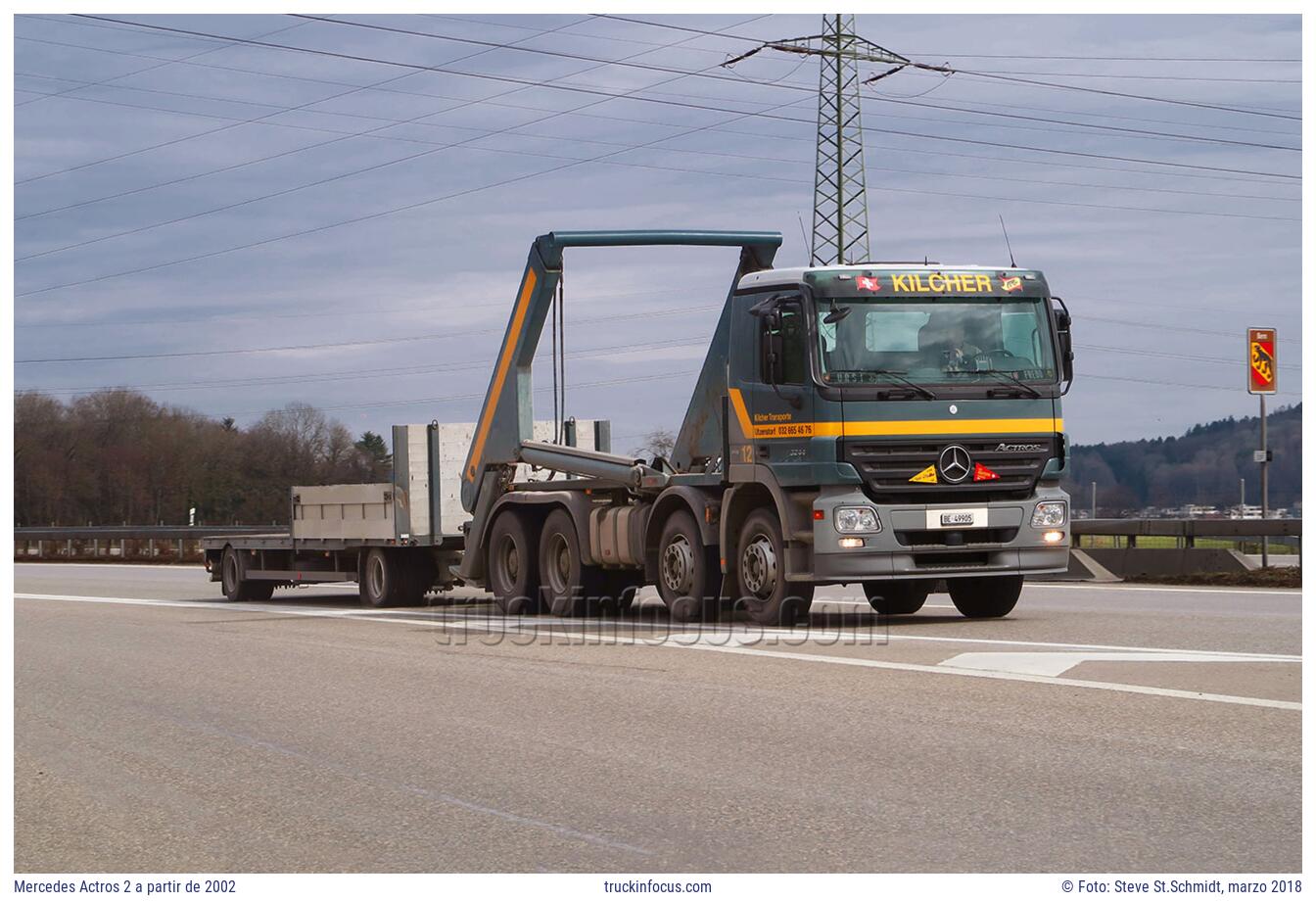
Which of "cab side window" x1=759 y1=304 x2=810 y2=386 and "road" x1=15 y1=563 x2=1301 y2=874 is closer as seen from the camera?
"road" x1=15 y1=563 x2=1301 y2=874

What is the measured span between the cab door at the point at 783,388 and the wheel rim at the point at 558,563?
144 inches

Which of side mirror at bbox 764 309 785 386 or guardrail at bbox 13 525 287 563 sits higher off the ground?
side mirror at bbox 764 309 785 386

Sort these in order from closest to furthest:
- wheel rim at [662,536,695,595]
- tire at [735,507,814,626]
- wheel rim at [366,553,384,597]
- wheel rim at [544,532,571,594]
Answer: tire at [735,507,814,626], wheel rim at [662,536,695,595], wheel rim at [544,532,571,594], wheel rim at [366,553,384,597]

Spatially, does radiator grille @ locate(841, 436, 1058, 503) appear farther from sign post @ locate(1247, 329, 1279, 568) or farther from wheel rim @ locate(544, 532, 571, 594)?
sign post @ locate(1247, 329, 1279, 568)

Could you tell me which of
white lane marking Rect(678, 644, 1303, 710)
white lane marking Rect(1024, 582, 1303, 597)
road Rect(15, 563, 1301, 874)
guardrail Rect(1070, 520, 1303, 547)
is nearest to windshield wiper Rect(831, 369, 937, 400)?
road Rect(15, 563, 1301, 874)

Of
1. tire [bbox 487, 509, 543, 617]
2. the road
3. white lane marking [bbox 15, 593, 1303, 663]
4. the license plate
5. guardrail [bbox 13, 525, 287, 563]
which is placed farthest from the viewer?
guardrail [bbox 13, 525, 287, 563]

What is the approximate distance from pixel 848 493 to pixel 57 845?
9301 mm

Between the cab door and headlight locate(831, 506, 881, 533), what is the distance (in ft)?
1.93

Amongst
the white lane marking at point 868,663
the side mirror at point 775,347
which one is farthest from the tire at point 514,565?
the side mirror at point 775,347

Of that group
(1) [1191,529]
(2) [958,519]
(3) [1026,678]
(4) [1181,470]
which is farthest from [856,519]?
(4) [1181,470]

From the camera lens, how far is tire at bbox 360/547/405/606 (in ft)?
68.6

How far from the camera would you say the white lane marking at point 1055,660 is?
11734mm

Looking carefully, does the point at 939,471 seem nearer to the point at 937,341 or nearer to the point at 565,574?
the point at 937,341

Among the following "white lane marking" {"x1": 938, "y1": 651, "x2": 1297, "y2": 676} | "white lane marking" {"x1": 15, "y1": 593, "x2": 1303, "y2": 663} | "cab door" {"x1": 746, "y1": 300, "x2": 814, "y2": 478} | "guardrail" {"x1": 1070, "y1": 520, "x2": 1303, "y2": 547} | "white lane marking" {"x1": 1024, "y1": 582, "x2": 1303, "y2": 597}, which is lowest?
"white lane marking" {"x1": 1024, "y1": 582, "x2": 1303, "y2": 597}
